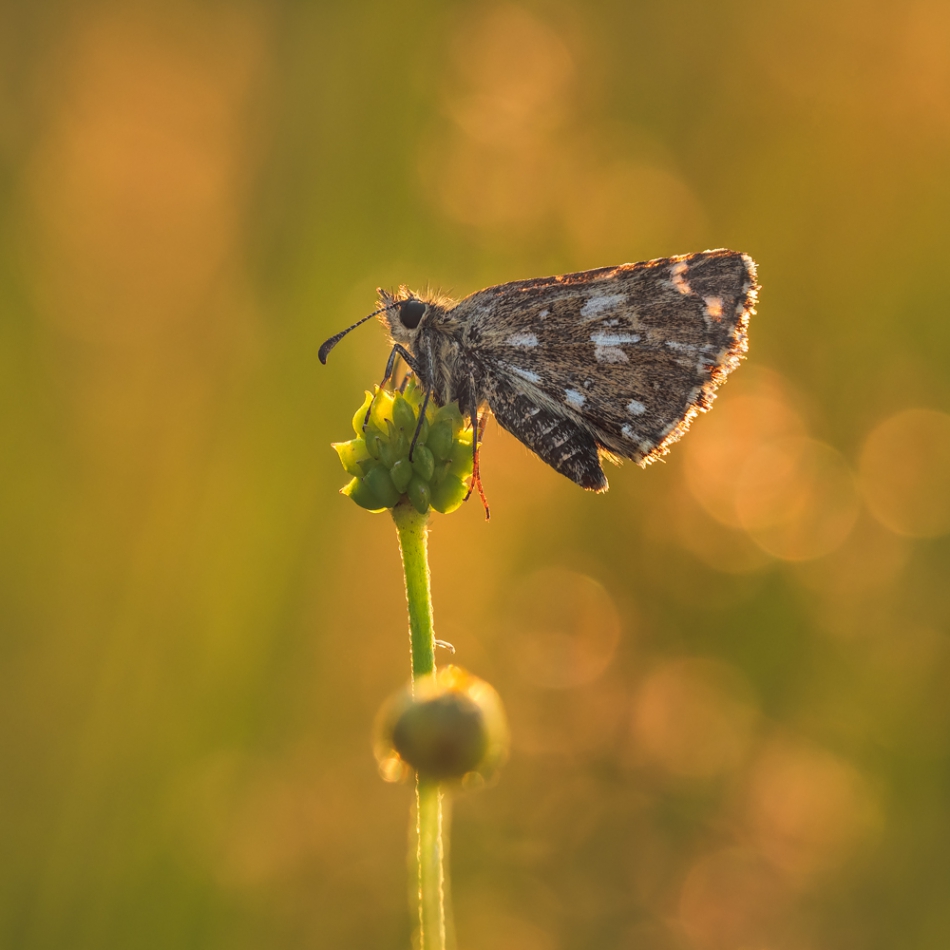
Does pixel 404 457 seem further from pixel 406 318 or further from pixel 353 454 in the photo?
pixel 406 318

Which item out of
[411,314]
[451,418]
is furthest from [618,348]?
[451,418]

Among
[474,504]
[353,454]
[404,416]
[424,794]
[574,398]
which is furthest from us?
[474,504]

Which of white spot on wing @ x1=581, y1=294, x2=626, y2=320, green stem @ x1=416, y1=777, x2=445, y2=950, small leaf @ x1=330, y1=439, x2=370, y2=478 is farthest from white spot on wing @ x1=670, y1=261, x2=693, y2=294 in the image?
green stem @ x1=416, y1=777, x2=445, y2=950

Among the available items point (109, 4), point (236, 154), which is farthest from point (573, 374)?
point (109, 4)

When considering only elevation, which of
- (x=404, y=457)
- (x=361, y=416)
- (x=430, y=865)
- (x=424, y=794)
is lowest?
(x=430, y=865)

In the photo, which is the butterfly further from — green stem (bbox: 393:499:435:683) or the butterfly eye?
green stem (bbox: 393:499:435:683)

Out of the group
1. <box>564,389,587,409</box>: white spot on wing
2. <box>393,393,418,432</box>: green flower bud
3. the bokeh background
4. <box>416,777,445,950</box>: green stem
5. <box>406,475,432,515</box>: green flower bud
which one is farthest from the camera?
the bokeh background
